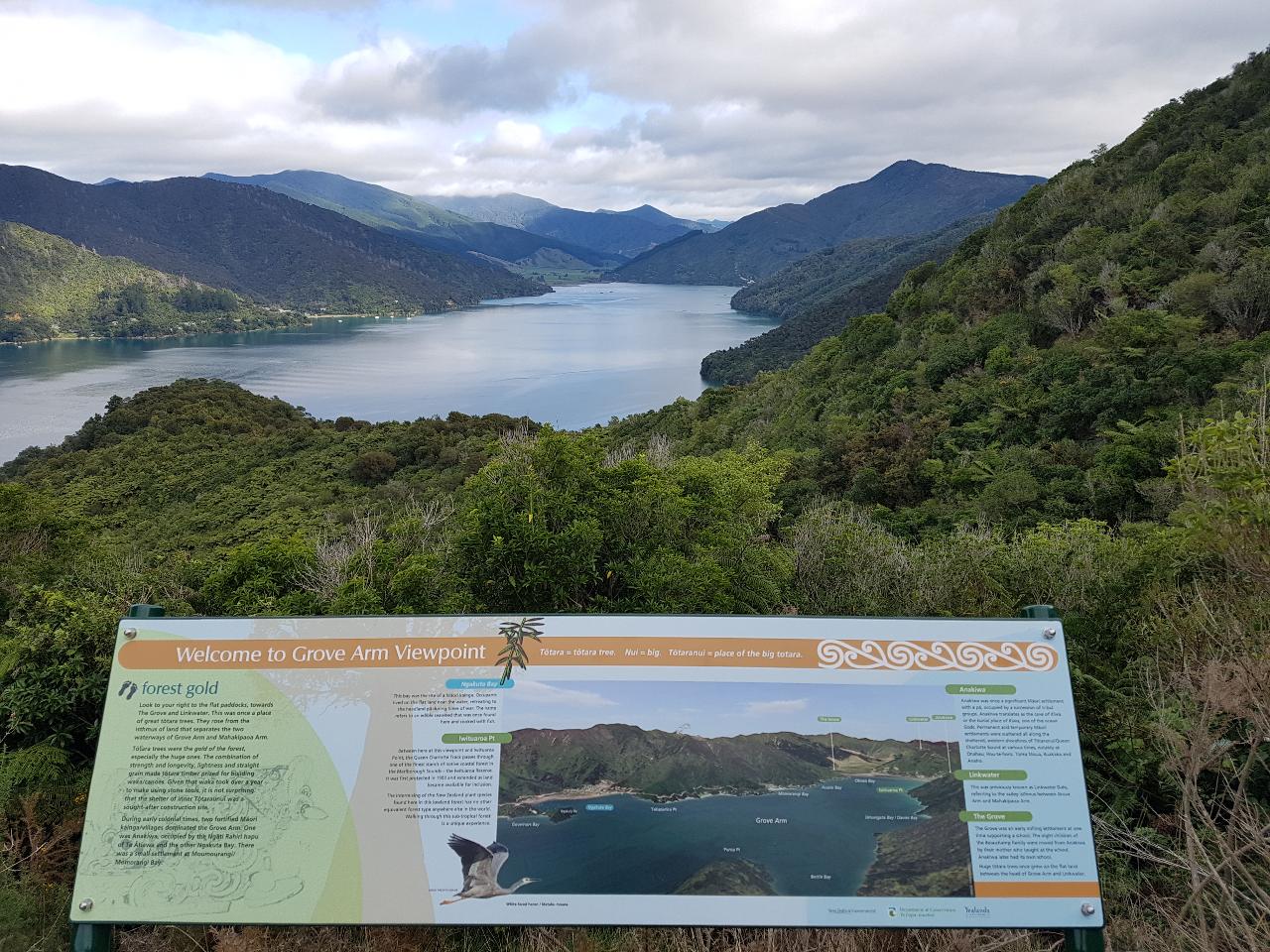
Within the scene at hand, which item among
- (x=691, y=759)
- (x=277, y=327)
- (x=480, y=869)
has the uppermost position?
(x=277, y=327)

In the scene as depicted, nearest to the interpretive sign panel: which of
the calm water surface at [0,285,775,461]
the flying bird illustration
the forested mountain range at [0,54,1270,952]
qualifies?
the flying bird illustration

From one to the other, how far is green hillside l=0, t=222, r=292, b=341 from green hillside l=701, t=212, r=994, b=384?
87586 mm

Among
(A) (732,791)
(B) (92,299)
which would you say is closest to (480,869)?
(A) (732,791)

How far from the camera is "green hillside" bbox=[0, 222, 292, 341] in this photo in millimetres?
107375

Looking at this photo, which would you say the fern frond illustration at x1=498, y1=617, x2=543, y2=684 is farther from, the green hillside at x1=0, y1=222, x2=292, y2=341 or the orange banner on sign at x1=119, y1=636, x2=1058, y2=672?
the green hillside at x1=0, y1=222, x2=292, y2=341

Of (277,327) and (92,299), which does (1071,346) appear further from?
(92,299)

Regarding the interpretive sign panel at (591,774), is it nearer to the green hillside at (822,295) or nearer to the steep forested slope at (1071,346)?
the steep forested slope at (1071,346)

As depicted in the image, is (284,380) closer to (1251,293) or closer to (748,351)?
(748,351)

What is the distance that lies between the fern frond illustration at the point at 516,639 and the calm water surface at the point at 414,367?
147 feet

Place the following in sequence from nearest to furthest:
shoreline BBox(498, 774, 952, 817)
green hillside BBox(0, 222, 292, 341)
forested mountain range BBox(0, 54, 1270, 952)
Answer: shoreline BBox(498, 774, 952, 817) → forested mountain range BBox(0, 54, 1270, 952) → green hillside BBox(0, 222, 292, 341)

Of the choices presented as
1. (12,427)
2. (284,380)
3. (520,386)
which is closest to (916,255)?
(520,386)

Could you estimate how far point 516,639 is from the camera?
3.09 meters

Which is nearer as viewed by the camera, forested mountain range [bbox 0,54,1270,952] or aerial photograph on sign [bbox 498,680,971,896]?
aerial photograph on sign [bbox 498,680,971,896]

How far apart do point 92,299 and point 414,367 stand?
254 ft
